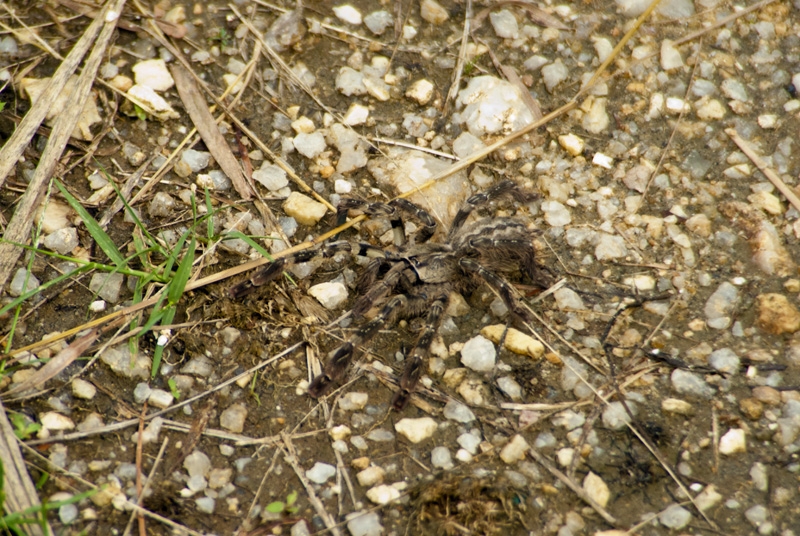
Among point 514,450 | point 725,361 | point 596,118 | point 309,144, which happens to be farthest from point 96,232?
point 725,361

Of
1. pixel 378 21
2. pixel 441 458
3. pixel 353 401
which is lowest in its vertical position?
pixel 441 458

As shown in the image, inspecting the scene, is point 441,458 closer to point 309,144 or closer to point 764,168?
point 309,144

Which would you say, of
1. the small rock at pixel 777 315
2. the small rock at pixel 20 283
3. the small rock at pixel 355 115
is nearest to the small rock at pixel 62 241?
the small rock at pixel 20 283

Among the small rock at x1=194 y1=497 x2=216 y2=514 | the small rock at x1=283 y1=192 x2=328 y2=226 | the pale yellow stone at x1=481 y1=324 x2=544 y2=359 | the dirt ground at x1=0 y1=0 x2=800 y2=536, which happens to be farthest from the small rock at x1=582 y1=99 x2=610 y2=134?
the small rock at x1=194 y1=497 x2=216 y2=514

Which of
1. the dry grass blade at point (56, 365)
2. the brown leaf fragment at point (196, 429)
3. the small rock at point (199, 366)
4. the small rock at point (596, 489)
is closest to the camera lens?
the small rock at point (596, 489)

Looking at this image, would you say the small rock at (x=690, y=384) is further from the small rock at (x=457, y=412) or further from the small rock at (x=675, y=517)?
the small rock at (x=457, y=412)

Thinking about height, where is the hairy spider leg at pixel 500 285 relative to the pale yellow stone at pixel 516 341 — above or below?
above

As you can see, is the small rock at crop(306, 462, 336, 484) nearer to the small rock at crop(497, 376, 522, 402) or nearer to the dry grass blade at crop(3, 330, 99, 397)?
the small rock at crop(497, 376, 522, 402)

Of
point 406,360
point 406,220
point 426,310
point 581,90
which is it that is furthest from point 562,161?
point 406,360
